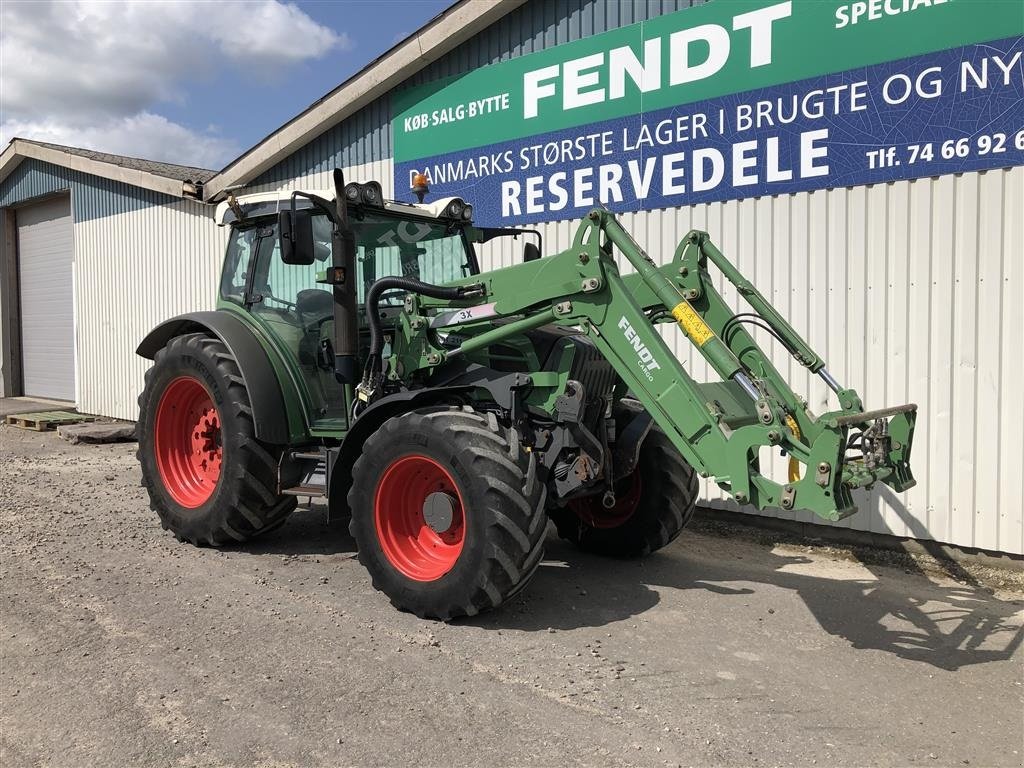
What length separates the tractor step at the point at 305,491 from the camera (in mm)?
5547

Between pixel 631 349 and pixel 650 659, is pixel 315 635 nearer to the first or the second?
pixel 650 659

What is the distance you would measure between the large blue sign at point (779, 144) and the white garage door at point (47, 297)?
9674 millimetres

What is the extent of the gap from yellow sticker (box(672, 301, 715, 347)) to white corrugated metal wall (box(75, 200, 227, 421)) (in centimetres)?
875

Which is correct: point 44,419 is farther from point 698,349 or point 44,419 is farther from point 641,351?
point 698,349

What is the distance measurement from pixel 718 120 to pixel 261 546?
16.1ft

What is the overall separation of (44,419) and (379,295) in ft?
32.2

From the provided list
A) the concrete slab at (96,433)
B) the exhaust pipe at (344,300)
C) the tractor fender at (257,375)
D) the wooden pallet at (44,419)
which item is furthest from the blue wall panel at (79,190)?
the exhaust pipe at (344,300)

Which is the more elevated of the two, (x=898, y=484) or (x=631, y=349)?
(x=631, y=349)

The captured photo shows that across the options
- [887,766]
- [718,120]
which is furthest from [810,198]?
[887,766]

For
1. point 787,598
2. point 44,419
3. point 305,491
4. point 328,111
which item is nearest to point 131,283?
point 44,419

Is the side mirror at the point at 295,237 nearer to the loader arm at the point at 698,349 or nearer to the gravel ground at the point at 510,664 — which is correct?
the loader arm at the point at 698,349

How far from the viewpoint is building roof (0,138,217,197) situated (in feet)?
39.3

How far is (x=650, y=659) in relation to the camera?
4199 mm

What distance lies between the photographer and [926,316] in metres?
6.07
